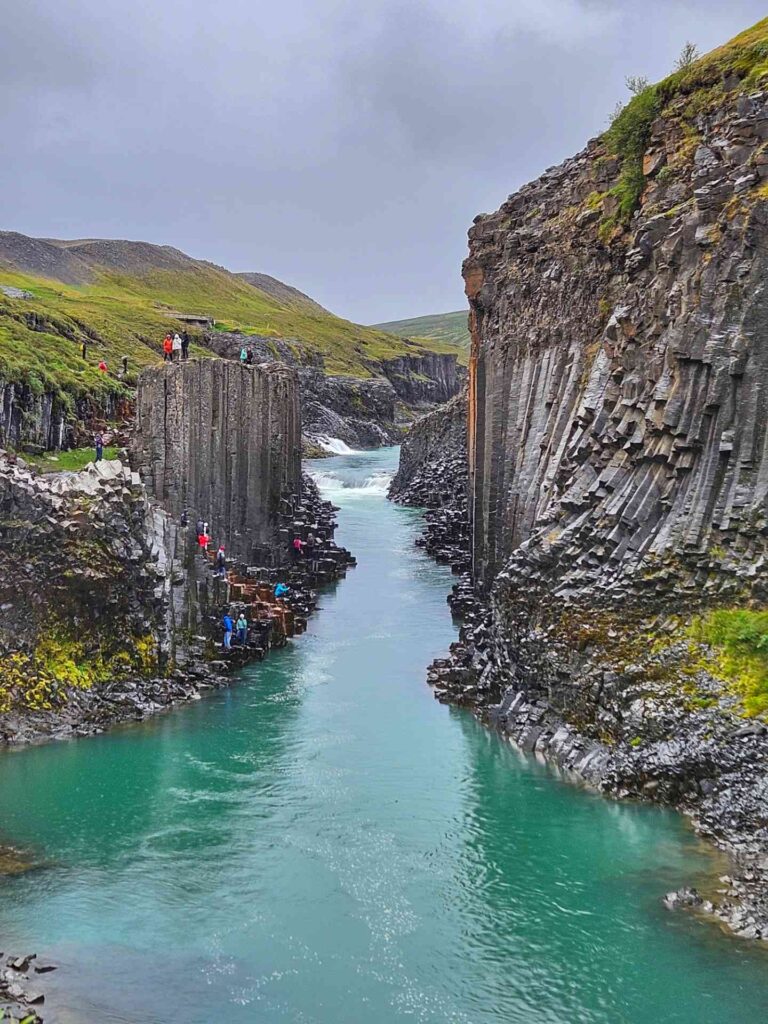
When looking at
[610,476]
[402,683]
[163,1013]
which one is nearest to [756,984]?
[163,1013]

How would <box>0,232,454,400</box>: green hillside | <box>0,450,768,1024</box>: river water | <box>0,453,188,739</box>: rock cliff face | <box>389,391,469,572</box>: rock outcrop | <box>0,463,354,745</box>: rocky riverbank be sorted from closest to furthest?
<box>0,450,768,1024</box>: river water
<box>0,463,354,745</box>: rocky riverbank
<box>0,453,188,739</box>: rock cliff face
<box>0,232,454,400</box>: green hillside
<box>389,391,469,572</box>: rock outcrop

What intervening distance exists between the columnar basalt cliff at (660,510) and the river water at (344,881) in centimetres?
160

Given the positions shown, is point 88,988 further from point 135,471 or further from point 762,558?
point 135,471

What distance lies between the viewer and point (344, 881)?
25953mm

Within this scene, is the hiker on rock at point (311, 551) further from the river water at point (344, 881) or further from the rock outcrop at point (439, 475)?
the river water at point (344, 881)

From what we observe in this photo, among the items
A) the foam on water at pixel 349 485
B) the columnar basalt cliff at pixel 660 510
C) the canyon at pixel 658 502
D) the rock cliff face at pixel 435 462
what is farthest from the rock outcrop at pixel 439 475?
the columnar basalt cliff at pixel 660 510

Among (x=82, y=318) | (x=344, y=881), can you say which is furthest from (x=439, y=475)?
(x=344, y=881)

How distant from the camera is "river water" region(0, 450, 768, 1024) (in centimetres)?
2128

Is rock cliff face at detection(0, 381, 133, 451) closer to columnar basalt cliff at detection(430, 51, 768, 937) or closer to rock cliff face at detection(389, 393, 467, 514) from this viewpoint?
columnar basalt cliff at detection(430, 51, 768, 937)

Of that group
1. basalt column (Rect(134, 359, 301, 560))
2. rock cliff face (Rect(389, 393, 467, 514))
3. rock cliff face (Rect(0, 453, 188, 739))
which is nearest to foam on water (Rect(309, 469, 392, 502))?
rock cliff face (Rect(389, 393, 467, 514))

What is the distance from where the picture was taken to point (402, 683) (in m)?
43.1

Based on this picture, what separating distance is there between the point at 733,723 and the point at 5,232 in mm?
149397

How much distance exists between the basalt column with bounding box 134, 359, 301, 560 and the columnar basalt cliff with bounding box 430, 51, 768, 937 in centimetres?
1411

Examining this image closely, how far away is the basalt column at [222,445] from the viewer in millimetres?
45719
